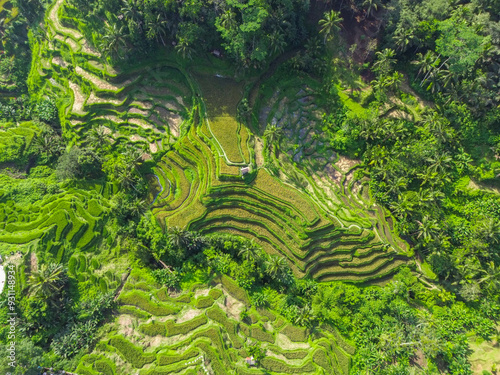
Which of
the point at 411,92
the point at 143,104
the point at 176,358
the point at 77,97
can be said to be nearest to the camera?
the point at 176,358

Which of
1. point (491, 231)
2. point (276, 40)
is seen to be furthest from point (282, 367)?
point (276, 40)

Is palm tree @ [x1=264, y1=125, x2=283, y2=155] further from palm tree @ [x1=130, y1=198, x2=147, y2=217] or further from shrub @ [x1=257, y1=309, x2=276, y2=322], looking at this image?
shrub @ [x1=257, y1=309, x2=276, y2=322]

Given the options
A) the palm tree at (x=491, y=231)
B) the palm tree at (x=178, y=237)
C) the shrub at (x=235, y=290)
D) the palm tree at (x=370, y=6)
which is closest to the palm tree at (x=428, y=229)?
the palm tree at (x=491, y=231)

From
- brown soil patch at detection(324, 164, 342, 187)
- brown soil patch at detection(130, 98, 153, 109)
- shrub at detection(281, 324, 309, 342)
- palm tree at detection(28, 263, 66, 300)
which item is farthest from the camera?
brown soil patch at detection(130, 98, 153, 109)

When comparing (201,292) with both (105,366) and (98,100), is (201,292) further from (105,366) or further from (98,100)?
(98,100)

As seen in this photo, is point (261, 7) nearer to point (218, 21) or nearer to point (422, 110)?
point (218, 21)

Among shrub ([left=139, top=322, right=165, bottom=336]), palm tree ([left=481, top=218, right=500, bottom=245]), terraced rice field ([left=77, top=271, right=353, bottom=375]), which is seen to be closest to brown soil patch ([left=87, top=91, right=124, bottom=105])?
terraced rice field ([left=77, top=271, right=353, bottom=375])
